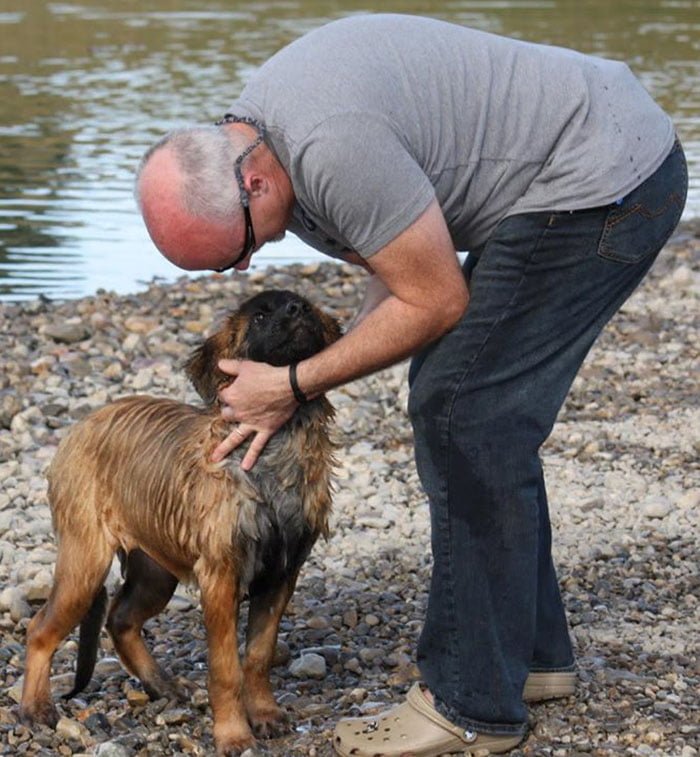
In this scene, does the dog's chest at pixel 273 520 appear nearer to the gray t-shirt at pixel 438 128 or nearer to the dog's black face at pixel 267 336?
the dog's black face at pixel 267 336

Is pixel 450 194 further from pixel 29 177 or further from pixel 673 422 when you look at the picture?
pixel 29 177

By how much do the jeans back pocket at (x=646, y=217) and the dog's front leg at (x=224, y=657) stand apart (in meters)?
1.58

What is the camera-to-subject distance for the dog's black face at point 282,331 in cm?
489

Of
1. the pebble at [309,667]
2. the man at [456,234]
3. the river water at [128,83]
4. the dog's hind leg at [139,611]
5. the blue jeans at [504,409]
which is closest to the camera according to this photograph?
the man at [456,234]

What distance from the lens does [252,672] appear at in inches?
Result: 207

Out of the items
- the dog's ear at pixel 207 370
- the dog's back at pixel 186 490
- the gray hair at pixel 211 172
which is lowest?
the dog's back at pixel 186 490

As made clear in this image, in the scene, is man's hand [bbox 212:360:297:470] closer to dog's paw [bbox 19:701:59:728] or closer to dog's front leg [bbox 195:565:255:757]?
dog's front leg [bbox 195:565:255:757]

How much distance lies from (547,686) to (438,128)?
197 centimetres

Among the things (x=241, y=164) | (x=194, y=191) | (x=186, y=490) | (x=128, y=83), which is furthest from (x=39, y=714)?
(x=128, y=83)

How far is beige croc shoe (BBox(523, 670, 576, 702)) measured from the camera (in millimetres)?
5199

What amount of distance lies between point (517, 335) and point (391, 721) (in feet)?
4.35

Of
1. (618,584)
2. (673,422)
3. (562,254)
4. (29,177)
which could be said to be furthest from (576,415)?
(29,177)

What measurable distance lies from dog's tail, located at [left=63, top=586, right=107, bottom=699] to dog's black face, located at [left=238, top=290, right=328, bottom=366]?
3.50 ft

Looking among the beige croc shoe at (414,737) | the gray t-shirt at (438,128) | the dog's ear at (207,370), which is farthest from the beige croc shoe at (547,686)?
the gray t-shirt at (438,128)
